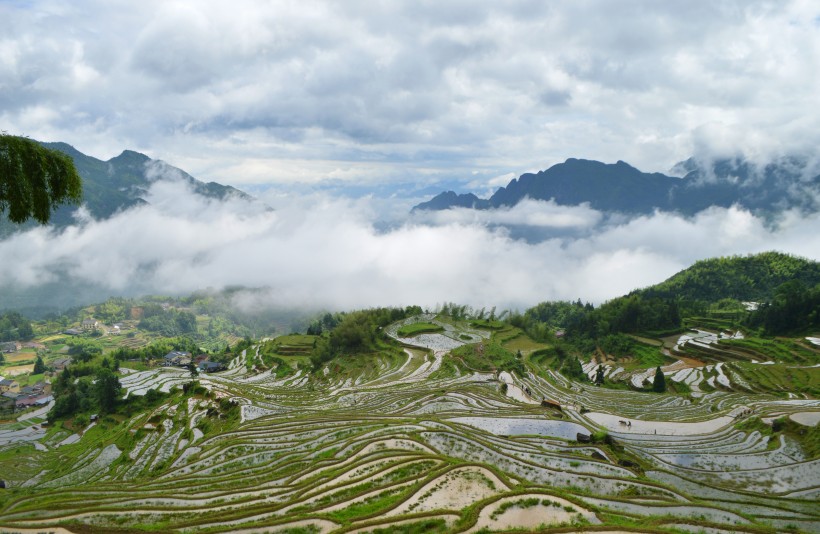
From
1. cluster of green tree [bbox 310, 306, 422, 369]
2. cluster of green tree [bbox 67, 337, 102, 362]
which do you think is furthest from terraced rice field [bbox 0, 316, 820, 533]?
cluster of green tree [bbox 67, 337, 102, 362]

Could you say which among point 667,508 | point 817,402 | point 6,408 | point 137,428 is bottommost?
point 6,408

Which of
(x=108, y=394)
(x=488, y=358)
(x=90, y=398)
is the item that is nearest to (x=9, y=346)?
(x=90, y=398)

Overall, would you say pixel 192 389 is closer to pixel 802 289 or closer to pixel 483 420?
pixel 483 420

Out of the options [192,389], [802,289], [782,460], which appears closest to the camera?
[782,460]

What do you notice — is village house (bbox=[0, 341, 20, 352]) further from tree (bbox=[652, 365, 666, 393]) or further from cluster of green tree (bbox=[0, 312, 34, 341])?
tree (bbox=[652, 365, 666, 393])

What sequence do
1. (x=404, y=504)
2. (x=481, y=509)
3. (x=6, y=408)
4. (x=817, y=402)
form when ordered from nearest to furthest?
(x=481, y=509), (x=404, y=504), (x=817, y=402), (x=6, y=408)

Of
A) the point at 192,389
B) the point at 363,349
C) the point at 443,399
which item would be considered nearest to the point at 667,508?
the point at 443,399

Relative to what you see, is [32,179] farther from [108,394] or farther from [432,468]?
[108,394]

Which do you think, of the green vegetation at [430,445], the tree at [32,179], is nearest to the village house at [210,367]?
the green vegetation at [430,445]
